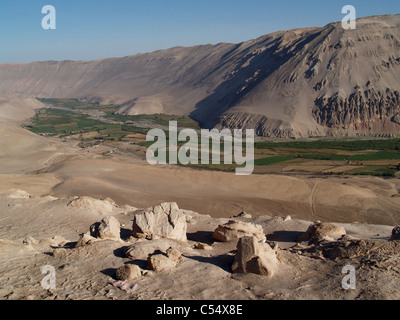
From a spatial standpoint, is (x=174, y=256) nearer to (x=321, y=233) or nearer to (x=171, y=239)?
(x=171, y=239)

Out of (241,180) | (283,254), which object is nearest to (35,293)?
(283,254)

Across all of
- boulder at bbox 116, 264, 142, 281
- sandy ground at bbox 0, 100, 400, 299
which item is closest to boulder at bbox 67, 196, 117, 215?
sandy ground at bbox 0, 100, 400, 299

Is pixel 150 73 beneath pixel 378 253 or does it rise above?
above

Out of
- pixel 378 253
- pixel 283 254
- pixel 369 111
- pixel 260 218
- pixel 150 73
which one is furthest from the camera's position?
pixel 150 73

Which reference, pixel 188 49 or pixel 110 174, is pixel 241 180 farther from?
pixel 188 49

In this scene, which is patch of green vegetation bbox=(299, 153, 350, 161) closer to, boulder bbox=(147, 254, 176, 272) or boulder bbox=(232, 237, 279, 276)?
boulder bbox=(232, 237, 279, 276)
